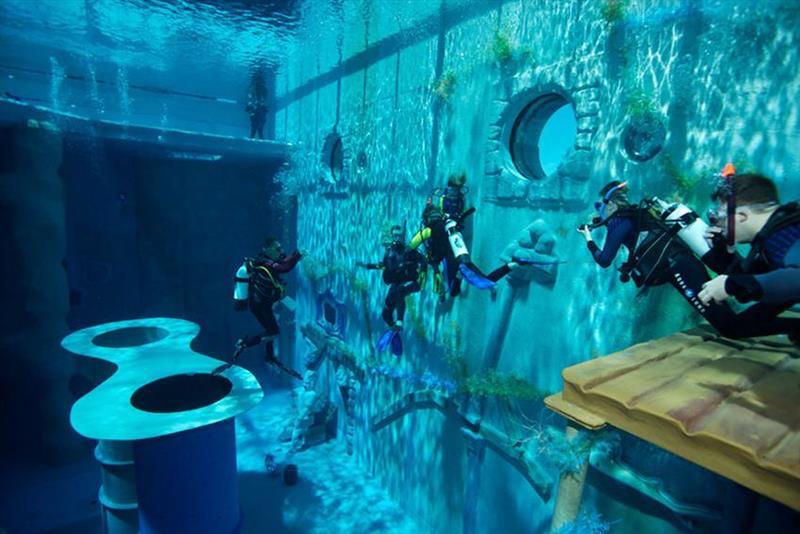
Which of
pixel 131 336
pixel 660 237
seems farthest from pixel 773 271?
pixel 131 336

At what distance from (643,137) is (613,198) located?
980 mm

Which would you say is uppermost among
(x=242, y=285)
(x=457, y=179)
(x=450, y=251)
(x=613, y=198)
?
(x=457, y=179)

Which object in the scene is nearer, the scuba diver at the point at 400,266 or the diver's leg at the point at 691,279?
the diver's leg at the point at 691,279

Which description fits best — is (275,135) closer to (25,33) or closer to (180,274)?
(180,274)

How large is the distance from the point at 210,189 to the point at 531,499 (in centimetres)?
1302

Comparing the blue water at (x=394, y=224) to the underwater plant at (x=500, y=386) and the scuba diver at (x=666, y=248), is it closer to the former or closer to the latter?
the underwater plant at (x=500, y=386)

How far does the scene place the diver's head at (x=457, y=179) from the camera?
5.64m

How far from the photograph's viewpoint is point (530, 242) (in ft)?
16.2

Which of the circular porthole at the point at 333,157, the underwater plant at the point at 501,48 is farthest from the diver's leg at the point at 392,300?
the circular porthole at the point at 333,157

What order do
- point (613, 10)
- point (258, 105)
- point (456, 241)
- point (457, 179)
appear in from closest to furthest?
point (613, 10), point (456, 241), point (457, 179), point (258, 105)

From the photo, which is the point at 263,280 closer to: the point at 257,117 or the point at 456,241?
the point at 456,241

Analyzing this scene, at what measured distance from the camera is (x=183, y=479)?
4.86 m

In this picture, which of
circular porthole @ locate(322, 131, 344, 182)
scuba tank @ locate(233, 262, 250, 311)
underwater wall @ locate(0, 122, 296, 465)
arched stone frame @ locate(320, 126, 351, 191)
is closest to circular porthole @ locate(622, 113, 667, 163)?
scuba tank @ locate(233, 262, 250, 311)

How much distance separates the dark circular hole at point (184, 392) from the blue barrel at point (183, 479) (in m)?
0.93
